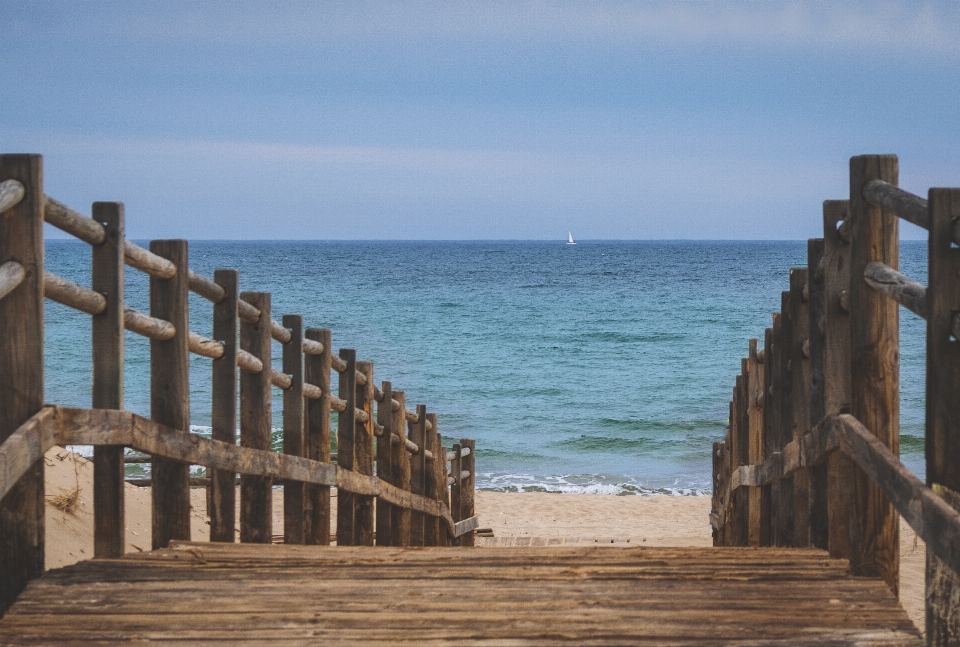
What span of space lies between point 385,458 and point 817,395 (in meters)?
4.40

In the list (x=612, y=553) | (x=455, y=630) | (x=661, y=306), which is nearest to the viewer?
(x=455, y=630)

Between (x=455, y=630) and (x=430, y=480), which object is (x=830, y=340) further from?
(x=430, y=480)

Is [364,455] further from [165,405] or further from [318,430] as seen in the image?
[165,405]

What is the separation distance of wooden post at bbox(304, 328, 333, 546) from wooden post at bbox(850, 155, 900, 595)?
3.56 m

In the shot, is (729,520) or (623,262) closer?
(729,520)

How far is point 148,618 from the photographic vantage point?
3279mm

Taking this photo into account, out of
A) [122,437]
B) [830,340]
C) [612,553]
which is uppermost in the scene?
[830,340]

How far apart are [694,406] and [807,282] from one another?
21.9 m

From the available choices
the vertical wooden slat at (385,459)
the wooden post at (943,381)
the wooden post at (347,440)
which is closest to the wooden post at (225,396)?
the wooden post at (347,440)

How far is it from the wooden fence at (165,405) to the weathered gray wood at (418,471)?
1.43 m

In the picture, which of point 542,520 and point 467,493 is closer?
point 467,493

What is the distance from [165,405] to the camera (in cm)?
455

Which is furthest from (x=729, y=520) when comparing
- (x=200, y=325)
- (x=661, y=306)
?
(x=661, y=306)

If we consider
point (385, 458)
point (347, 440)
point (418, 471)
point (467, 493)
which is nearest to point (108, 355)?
point (347, 440)
